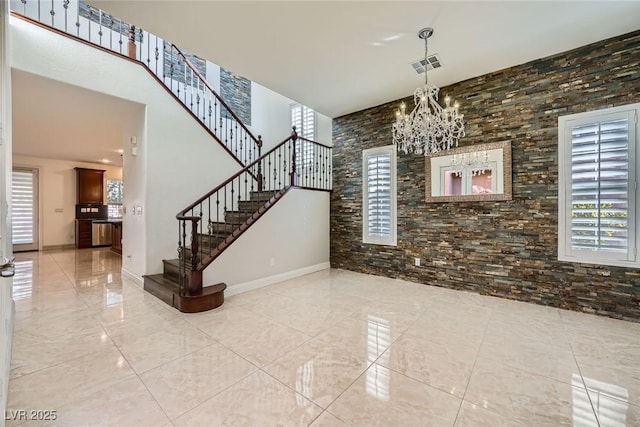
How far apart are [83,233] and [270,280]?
7.60 meters

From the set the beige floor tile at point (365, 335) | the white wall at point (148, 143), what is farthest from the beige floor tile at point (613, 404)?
the white wall at point (148, 143)

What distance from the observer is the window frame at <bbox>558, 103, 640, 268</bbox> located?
2.87 meters

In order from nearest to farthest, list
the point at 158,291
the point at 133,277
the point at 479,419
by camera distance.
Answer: the point at 479,419
the point at 158,291
the point at 133,277

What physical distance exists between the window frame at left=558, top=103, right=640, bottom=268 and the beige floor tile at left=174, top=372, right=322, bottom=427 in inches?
142

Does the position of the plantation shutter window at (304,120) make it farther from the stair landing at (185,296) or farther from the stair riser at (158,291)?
the stair riser at (158,291)

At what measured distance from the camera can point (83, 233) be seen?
816cm

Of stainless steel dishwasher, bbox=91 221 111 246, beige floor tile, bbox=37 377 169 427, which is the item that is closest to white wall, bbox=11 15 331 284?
beige floor tile, bbox=37 377 169 427

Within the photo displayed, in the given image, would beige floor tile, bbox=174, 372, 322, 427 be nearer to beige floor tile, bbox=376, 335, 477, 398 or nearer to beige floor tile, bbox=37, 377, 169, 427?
beige floor tile, bbox=37, 377, 169, 427

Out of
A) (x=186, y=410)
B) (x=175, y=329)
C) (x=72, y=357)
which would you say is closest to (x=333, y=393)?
(x=186, y=410)

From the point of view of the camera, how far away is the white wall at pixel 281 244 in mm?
3865

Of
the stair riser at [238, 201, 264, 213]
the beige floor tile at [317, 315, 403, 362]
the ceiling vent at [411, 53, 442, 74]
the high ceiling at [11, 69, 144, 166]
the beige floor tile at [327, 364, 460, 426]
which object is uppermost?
the ceiling vent at [411, 53, 442, 74]

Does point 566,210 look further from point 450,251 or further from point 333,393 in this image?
point 333,393

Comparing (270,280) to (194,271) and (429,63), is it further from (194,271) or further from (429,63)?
(429,63)

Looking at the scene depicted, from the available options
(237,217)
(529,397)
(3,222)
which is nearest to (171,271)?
(237,217)
